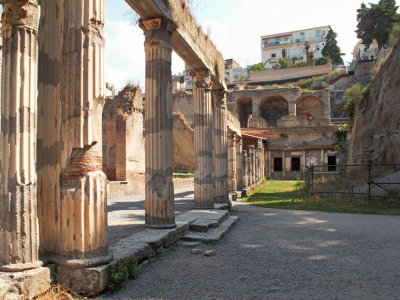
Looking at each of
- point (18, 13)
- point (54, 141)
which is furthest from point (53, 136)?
point (18, 13)

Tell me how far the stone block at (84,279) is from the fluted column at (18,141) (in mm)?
304

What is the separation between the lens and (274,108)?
41.9 meters

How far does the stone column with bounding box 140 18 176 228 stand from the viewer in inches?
221

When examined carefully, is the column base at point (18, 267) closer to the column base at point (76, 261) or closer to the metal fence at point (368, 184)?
the column base at point (76, 261)

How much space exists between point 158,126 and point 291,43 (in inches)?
2944

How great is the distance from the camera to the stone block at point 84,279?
333cm

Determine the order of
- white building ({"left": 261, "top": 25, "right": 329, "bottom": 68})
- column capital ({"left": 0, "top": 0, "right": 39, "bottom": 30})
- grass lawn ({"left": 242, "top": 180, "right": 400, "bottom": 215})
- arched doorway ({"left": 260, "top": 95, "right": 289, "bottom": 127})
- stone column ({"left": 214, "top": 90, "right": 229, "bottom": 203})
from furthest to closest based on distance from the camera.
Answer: white building ({"left": 261, "top": 25, "right": 329, "bottom": 68})
arched doorway ({"left": 260, "top": 95, "right": 289, "bottom": 127})
stone column ({"left": 214, "top": 90, "right": 229, "bottom": 203})
grass lawn ({"left": 242, "top": 180, "right": 400, "bottom": 215})
column capital ({"left": 0, "top": 0, "right": 39, "bottom": 30})

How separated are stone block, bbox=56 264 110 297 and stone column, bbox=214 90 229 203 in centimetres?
653

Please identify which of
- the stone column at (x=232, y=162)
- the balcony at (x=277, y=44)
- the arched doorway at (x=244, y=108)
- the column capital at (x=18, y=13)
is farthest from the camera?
the balcony at (x=277, y=44)

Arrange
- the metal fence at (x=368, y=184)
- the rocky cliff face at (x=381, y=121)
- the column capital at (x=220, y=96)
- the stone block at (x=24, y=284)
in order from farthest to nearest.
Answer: the rocky cliff face at (x=381, y=121)
the metal fence at (x=368, y=184)
the column capital at (x=220, y=96)
the stone block at (x=24, y=284)

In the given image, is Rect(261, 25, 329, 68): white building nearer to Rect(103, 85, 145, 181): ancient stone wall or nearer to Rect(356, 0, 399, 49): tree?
Rect(356, 0, 399, 49): tree

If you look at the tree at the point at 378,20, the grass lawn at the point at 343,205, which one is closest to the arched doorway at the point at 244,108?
the tree at the point at 378,20

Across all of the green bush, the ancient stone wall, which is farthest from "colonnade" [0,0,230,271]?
the ancient stone wall

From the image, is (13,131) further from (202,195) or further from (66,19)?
(202,195)
